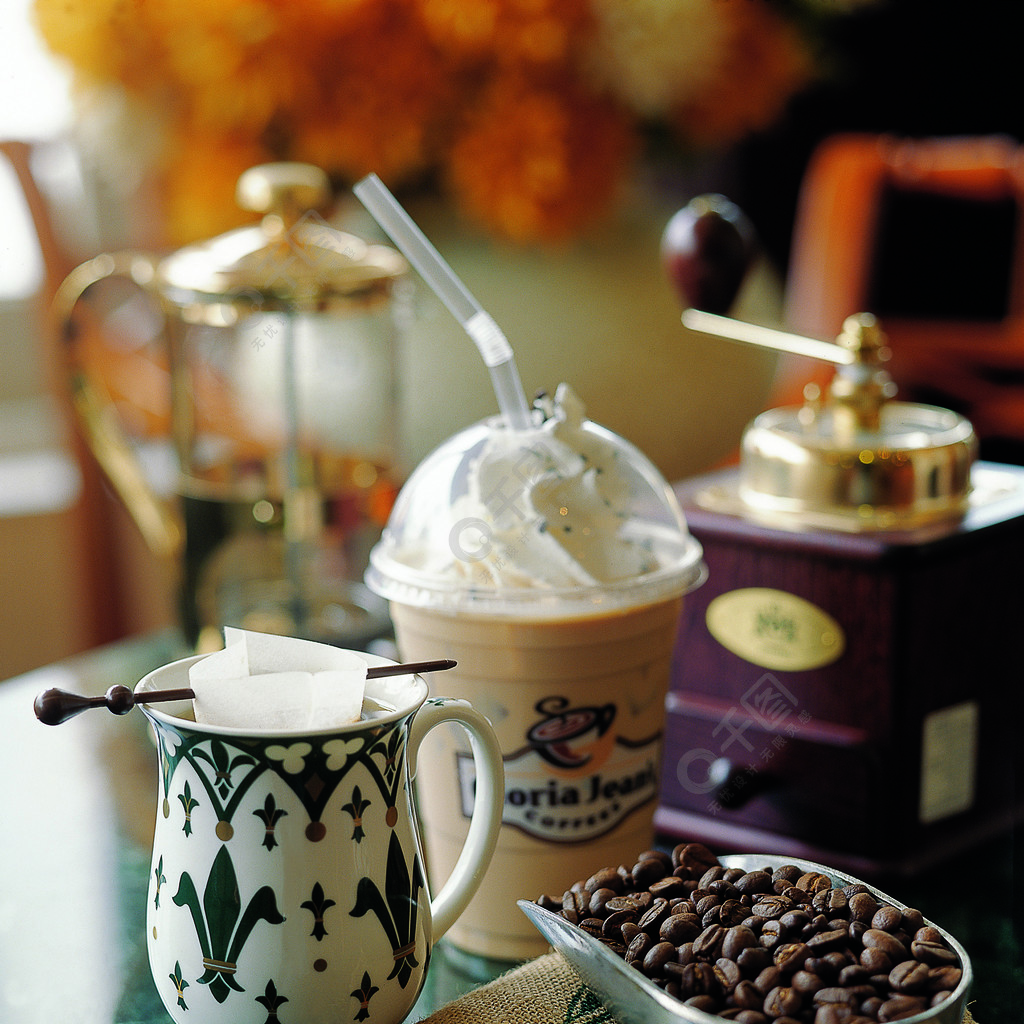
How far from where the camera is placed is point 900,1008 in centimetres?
43

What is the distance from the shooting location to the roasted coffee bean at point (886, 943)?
1.51 ft

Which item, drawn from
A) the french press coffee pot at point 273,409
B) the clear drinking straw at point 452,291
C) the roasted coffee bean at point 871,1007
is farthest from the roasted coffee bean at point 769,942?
the french press coffee pot at point 273,409

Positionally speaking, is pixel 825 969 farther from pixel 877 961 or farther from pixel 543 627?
pixel 543 627

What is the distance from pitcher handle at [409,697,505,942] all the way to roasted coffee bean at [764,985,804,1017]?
13 centimetres

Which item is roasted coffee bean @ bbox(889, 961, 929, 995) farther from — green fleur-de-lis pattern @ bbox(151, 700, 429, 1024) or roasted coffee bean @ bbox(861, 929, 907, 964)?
green fleur-de-lis pattern @ bbox(151, 700, 429, 1024)

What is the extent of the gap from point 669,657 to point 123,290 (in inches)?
56.4

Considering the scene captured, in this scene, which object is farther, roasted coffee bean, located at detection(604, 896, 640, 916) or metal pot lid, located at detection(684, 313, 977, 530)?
metal pot lid, located at detection(684, 313, 977, 530)

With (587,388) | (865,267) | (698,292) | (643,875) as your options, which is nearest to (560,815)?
(643,875)

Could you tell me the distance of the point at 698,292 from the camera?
0.75 m

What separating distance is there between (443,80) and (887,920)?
2.90ft

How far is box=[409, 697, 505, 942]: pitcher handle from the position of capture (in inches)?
20.2

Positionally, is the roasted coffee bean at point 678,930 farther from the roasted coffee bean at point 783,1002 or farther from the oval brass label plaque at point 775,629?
the oval brass label plaque at point 775,629

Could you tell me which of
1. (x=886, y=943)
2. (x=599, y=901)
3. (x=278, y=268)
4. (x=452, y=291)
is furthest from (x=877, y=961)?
(x=278, y=268)

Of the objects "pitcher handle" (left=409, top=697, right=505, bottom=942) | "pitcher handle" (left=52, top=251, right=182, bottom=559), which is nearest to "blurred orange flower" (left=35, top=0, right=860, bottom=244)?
"pitcher handle" (left=52, top=251, right=182, bottom=559)
